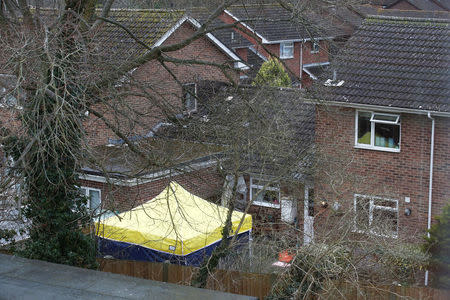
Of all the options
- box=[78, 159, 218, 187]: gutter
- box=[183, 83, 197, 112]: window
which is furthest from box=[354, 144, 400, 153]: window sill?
box=[183, 83, 197, 112]: window

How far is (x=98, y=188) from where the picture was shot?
16.2m

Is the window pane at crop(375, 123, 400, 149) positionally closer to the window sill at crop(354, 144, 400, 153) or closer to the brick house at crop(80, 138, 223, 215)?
the window sill at crop(354, 144, 400, 153)

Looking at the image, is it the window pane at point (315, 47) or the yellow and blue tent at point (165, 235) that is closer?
the window pane at point (315, 47)

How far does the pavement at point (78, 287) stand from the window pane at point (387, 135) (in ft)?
36.5

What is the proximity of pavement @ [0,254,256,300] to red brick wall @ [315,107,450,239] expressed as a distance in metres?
9.02

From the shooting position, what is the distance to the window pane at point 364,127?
15.3 metres

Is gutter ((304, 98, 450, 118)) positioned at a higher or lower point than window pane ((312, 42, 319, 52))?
lower

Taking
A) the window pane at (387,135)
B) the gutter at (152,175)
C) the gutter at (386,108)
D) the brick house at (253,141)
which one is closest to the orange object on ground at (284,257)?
the brick house at (253,141)

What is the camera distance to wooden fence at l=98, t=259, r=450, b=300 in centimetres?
816

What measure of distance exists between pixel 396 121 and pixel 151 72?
6.94m

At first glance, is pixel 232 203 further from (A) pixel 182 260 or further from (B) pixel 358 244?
(A) pixel 182 260

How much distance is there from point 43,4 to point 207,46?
29.4ft

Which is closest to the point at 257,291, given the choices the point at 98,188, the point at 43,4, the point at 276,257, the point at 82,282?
the point at 276,257

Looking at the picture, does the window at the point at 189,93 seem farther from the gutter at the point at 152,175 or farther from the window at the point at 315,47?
the window at the point at 315,47
